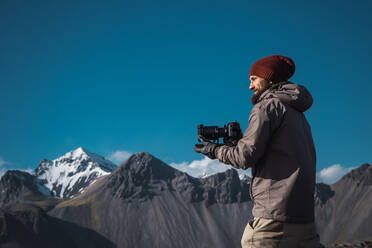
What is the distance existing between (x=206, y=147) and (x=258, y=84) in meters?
1.16

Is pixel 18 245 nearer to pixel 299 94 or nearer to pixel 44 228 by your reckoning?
pixel 44 228

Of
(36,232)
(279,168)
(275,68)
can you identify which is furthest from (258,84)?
(36,232)

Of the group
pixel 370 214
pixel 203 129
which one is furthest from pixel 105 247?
pixel 203 129

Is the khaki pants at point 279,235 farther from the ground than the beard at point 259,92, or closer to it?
closer to it

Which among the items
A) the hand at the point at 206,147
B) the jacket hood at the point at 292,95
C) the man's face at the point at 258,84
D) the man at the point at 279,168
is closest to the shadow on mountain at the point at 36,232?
the hand at the point at 206,147

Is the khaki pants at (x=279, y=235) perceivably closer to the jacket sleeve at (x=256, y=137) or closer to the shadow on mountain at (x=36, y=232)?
the jacket sleeve at (x=256, y=137)

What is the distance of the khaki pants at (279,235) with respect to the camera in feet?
12.6

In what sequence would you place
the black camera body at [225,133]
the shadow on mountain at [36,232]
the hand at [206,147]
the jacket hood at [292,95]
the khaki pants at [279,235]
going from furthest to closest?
the shadow on mountain at [36,232] < the black camera body at [225,133] < the hand at [206,147] < the jacket hood at [292,95] < the khaki pants at [279,235]

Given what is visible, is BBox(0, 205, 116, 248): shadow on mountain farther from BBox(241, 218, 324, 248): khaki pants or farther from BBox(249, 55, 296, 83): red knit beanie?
BBox(249, 55, 296, 83): red knit beanie

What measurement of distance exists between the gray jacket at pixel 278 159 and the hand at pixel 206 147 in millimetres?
233

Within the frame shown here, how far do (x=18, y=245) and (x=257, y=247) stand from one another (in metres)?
193

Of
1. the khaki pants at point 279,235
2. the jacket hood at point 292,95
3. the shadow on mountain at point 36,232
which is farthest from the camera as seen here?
the shadow on mountain at point 36,232

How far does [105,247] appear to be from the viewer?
194750 millimetres

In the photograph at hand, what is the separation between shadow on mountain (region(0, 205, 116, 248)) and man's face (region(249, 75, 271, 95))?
629 ft
